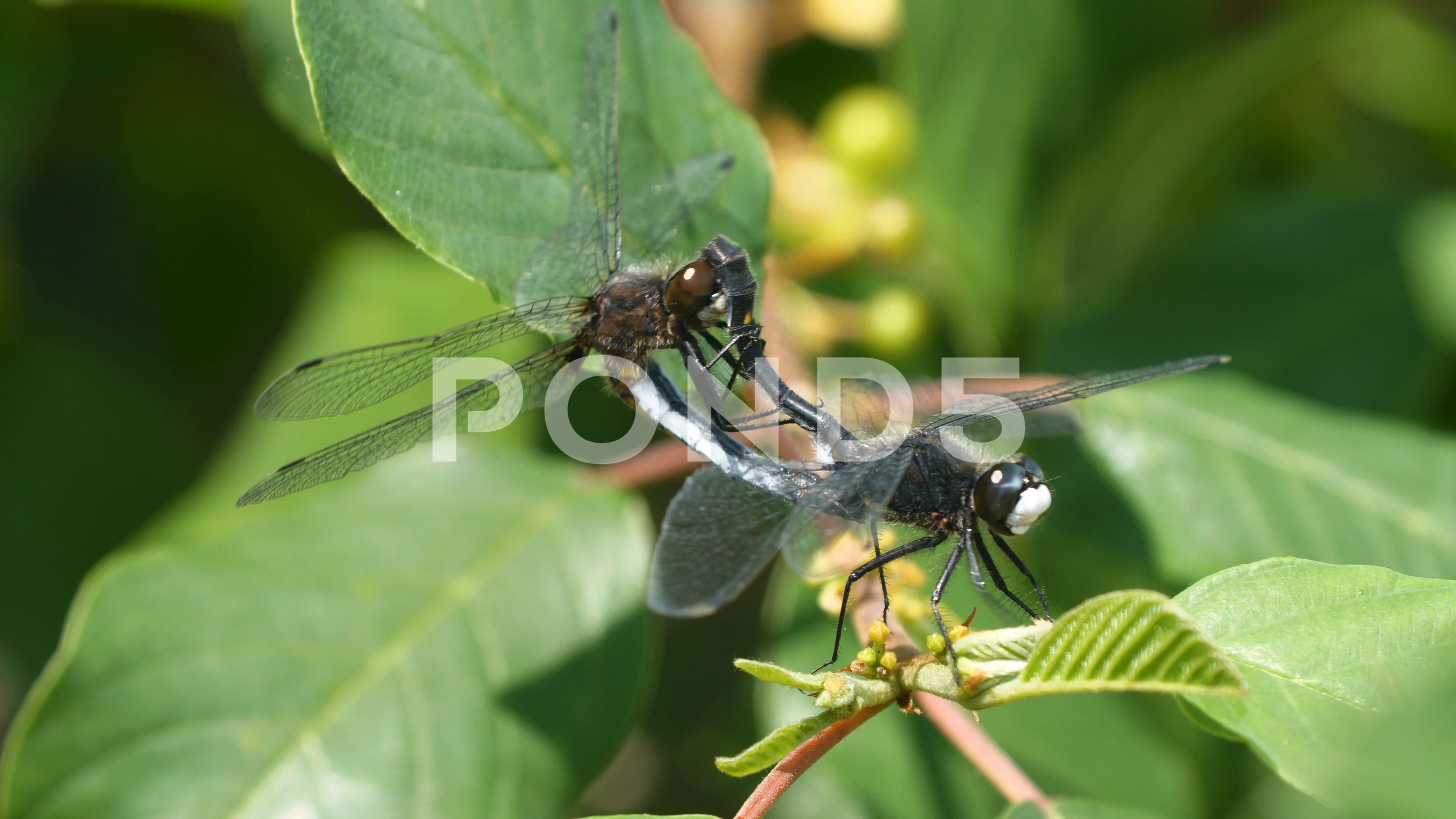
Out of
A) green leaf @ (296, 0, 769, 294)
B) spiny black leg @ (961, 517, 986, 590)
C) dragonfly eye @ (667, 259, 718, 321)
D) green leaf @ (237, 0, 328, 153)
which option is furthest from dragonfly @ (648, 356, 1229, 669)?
green leaf @ (237, 0, 328, 153)

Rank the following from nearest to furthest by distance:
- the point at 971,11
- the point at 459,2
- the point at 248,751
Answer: the point at 459,2 → the point at 248,751 → the point at 971,11

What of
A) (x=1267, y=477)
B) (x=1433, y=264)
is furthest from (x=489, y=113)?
(x=1433, y=264)

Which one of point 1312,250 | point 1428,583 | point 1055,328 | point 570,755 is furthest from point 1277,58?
point 570,755

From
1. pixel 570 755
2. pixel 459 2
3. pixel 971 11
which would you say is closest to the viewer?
pixel 459 2

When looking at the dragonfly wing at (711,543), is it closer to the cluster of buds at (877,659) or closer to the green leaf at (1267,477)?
the cluster of buds at (877,659)

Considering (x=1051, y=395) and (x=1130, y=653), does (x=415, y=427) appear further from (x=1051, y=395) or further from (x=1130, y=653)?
(x=1130, y=653)

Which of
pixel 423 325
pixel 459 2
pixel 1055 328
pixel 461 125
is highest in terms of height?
pixel 459 2

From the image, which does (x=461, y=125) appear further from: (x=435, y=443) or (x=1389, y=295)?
(x=1389, y=295)

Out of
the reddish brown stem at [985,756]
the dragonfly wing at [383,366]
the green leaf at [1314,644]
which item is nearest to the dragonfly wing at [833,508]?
the reddish brown stem at [985,756]
